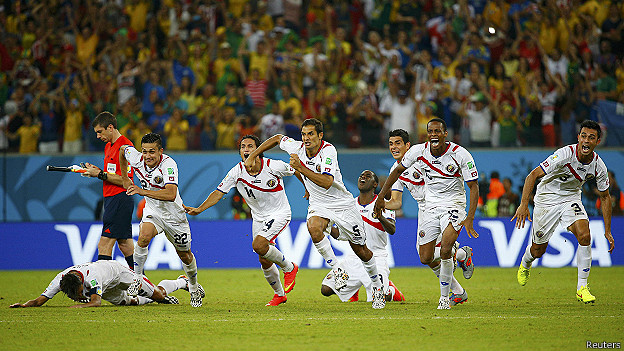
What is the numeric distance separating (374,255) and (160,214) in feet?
10.2

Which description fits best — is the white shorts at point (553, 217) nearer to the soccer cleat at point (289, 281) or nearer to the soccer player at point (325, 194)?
the soccer player at point (325, 194)

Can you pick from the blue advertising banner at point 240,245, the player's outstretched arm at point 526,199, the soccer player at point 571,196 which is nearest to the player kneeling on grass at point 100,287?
the player's outstretched arm at point 526,199

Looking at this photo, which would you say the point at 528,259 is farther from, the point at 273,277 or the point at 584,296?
the point at 273,277

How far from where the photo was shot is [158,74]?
1973cm

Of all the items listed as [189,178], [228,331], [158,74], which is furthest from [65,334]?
[158,74]

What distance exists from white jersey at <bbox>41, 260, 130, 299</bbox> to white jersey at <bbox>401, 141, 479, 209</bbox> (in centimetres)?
386

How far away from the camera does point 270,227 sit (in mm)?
10484

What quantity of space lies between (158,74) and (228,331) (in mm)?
12862

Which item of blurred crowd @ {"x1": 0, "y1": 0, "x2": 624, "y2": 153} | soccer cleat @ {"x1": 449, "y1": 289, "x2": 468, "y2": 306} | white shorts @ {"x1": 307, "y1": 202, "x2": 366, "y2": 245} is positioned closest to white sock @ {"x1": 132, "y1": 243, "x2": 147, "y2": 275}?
white shorts @ {"x1": 307, "y1": 202, "x2": 366, "y2": 245}

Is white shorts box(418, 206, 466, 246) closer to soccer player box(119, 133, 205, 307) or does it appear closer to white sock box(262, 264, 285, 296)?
white sock box(262, 264, 285, 296)

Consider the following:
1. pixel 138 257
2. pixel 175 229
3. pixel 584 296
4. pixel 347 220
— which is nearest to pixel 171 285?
pixel 138 257

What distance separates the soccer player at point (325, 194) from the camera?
9945 millimetres

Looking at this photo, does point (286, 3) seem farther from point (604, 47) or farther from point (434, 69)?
point (604, 47)

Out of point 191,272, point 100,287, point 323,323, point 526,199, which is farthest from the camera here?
point 191,272
